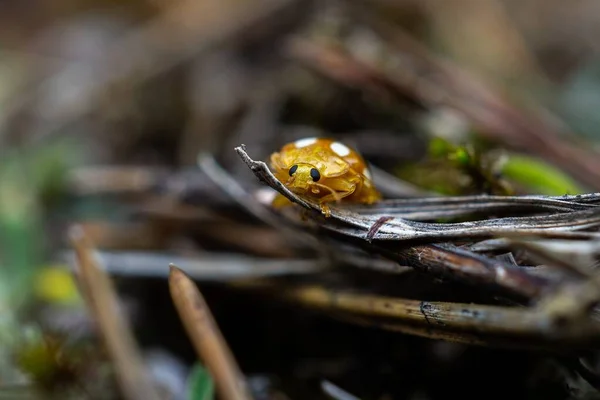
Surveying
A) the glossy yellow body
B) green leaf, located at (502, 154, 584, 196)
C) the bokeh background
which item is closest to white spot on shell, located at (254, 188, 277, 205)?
the bokeh background

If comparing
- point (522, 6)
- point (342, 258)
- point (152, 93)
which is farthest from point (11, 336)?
point (522, 6)

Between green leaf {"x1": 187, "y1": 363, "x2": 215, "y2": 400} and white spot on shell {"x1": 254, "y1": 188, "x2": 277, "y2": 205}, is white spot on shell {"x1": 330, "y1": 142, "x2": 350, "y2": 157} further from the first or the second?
green leaf {"x1": 187, "y1": 363, "x2": 215, "y2": 400}

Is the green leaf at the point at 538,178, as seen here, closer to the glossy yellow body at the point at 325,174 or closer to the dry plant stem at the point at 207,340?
the glossy yellow body at the point at 325,174

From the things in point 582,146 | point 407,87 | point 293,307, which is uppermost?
point 407,87

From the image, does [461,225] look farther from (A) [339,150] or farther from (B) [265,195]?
(B) [265,195]

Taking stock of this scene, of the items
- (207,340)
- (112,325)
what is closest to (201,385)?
(207,340)

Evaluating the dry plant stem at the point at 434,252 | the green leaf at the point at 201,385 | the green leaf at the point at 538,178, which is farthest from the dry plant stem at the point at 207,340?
the green leaf at the point at 538,178

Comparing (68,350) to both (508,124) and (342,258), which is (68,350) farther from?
(508,124)
